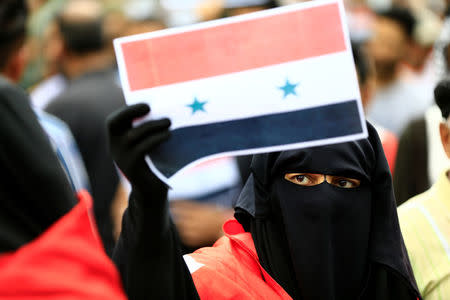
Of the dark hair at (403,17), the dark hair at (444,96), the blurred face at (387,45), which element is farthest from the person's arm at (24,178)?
the dark hair at (403,17)

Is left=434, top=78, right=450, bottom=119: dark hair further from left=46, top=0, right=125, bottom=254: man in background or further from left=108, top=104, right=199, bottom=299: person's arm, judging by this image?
left=46, top=0, right=125, bottom=254: man in background

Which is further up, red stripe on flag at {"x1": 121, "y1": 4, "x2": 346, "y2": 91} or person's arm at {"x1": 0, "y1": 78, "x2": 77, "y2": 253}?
red stripe on flag at {"x1": 121, "y1": 4, "x2": 346, "y2": 91}

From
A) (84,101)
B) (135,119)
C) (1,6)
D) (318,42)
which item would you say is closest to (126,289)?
(135,119)

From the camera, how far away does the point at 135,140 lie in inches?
68.9

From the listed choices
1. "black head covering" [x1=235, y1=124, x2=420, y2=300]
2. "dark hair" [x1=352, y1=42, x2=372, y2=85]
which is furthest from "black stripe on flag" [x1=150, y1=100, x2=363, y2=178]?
"dark hair" [x1=352, y1=42, x2=372, y2=85]

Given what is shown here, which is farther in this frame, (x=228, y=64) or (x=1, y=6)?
(x=1, y=6)

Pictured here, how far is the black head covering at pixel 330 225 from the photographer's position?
235 centimetres

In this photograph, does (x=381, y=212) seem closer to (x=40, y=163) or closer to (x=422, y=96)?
(x=40, y=163)

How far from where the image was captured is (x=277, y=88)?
6.23 ft

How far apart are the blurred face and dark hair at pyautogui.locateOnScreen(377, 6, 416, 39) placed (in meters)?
0.04

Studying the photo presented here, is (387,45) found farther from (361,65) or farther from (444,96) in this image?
(444,96)

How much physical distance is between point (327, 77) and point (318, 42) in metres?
0.09

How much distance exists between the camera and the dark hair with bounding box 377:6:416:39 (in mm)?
6095

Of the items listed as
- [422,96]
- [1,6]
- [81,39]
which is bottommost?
[422,96]
